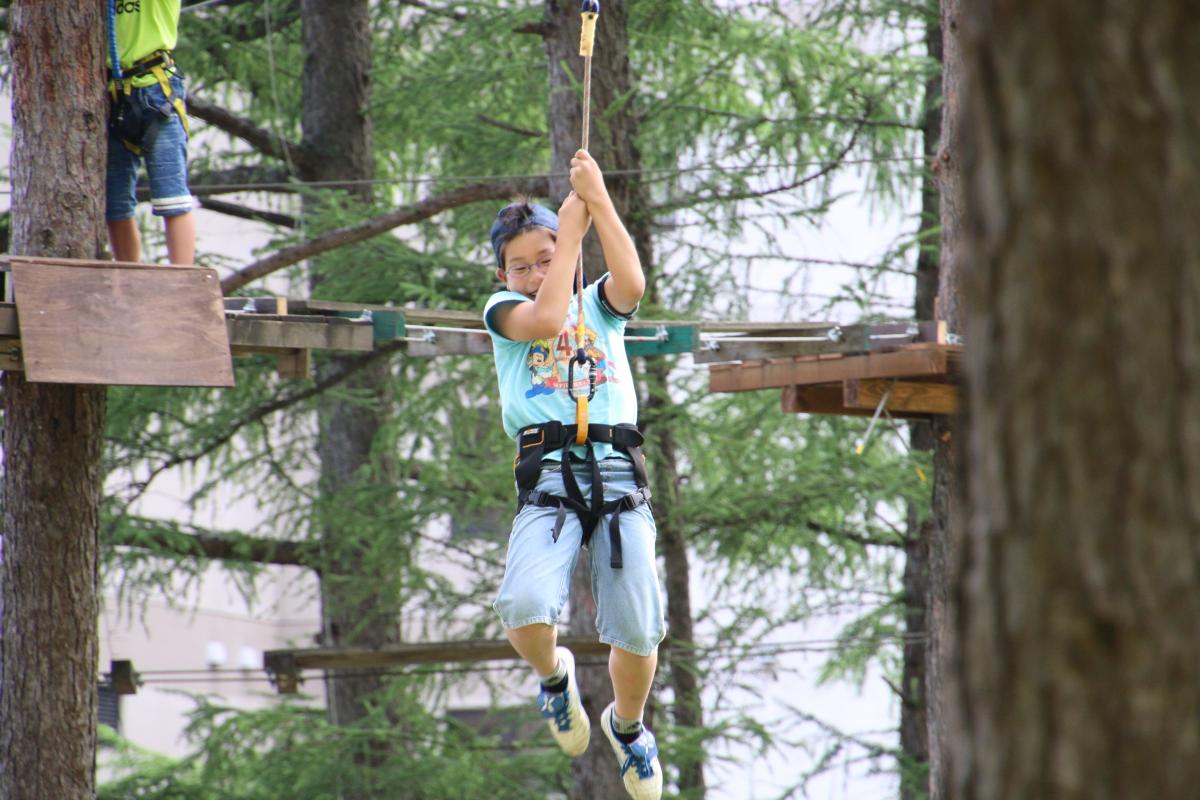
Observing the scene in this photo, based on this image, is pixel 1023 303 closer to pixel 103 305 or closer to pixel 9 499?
pixel 103 305

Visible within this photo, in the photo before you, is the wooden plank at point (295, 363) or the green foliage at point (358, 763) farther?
the green foliage at point (358, 763)

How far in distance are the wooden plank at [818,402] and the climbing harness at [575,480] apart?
8.73 ft

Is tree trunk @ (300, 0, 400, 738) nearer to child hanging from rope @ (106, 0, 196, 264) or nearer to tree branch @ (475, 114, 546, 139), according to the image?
tree branch @ (475, 114, 546, 139)

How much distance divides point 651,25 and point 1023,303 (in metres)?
8.46

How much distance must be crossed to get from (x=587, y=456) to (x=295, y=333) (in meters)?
1.57

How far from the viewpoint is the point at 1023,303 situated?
5.64 ft

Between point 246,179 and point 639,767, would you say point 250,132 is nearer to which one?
point 246,179

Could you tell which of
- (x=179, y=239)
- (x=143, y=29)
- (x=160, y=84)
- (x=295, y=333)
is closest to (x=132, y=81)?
(x=160, y=84)

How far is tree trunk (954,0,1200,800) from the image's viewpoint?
5.51ft

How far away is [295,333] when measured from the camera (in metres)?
5.50

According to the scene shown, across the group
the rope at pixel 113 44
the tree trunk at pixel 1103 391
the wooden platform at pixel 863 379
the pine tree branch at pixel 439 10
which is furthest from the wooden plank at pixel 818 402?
the tree trunk at pixel 1103 391

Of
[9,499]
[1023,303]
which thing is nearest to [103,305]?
[9,499]

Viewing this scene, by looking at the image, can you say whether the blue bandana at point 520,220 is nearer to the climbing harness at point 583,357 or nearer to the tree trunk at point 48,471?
the climbing harness at point 583,357

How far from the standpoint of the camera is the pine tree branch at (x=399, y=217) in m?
9.27
